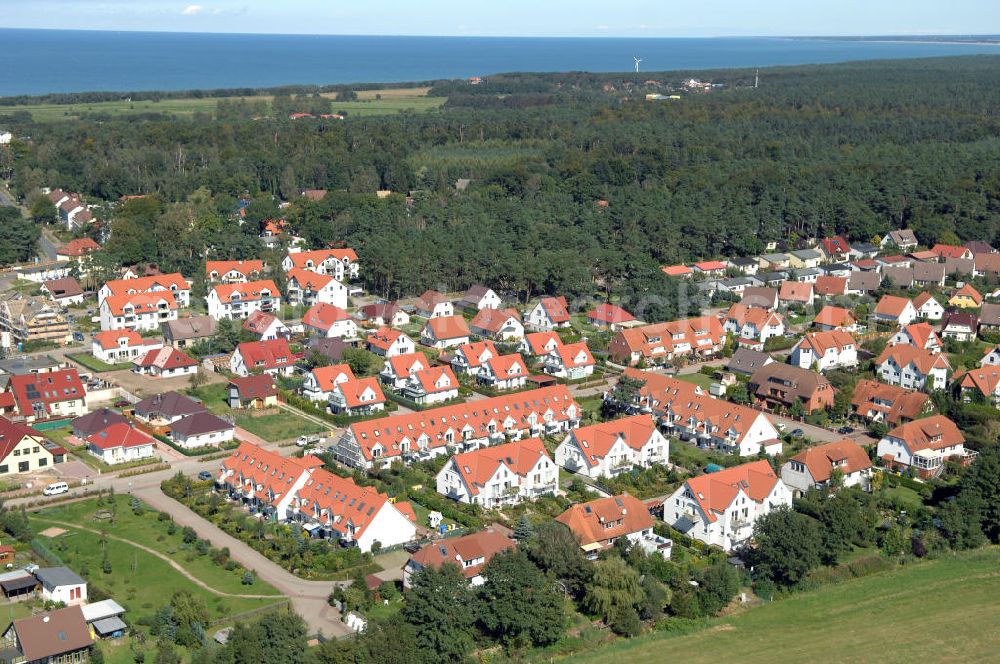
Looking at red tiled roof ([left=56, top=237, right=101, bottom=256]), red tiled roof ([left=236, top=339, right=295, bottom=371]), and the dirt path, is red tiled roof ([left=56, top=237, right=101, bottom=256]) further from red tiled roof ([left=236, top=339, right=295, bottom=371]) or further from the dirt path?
the dirt path

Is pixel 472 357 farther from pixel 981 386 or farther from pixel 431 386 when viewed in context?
pixel 981 386

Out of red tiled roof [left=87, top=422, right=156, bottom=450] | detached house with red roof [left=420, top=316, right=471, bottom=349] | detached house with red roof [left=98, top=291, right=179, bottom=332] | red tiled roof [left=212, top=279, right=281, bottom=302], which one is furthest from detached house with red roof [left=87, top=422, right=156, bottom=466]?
red tiled roof [left=212, top=279, right=281, bottom=302]

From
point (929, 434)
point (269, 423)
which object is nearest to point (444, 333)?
point (269, 423)

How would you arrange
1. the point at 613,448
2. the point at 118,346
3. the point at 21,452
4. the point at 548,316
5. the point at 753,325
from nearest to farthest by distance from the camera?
the point at 21,452
the point at 613,448
the point at 118,346
the point at 753,325
the point at 548,316

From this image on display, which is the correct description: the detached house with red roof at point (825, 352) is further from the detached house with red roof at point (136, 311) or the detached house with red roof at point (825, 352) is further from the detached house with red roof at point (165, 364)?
the detached house with red roof at point (136, 311)

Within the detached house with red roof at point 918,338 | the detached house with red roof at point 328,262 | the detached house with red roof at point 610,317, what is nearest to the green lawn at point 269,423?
the detached house with red roof at point 610,317
